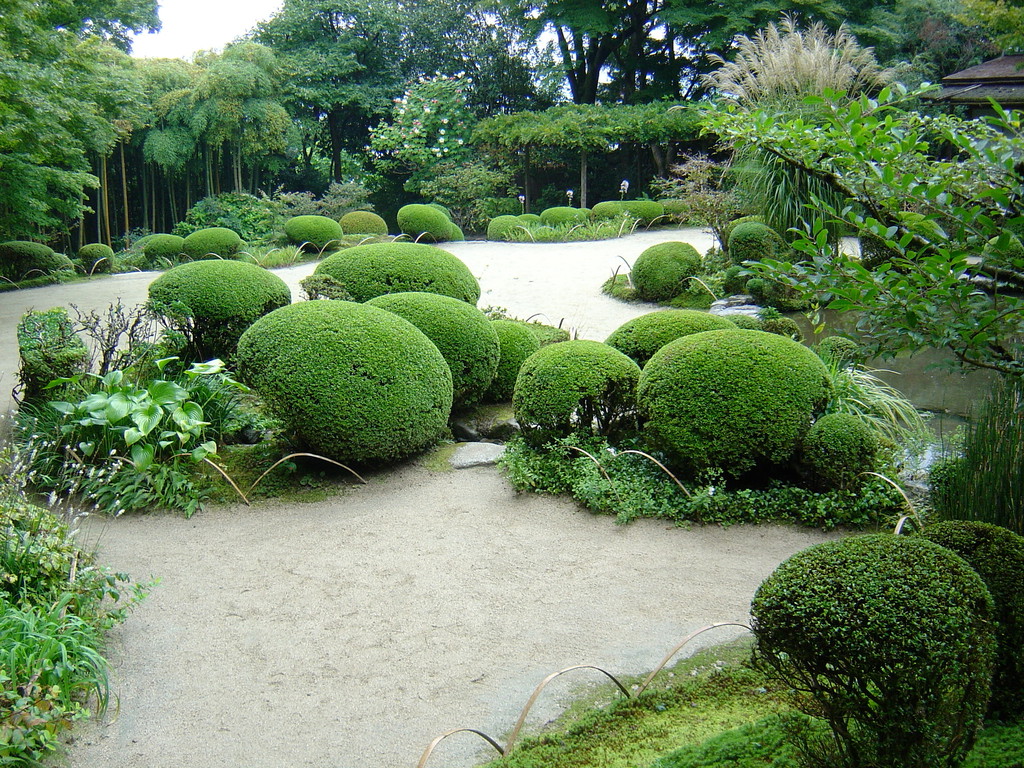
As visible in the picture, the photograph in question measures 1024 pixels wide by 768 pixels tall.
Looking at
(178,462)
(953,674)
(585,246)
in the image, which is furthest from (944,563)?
(585,246)

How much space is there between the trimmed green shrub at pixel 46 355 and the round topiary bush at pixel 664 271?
709 cm

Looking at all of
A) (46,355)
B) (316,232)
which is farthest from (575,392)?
(316,232)

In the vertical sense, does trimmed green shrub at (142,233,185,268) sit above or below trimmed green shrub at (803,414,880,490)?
above

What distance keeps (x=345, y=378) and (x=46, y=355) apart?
223cm

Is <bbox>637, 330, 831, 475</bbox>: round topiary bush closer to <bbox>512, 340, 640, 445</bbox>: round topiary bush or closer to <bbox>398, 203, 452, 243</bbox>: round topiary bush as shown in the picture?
<bbox>512, 340, 640, 445</bbox>: round topiary bush

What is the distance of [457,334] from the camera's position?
6281 millimetres

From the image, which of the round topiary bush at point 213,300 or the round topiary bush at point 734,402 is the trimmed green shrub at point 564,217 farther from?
the round topiary bush at point 734,402

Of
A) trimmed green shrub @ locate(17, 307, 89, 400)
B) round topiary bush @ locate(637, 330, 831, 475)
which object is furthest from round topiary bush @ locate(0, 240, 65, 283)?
round topiary bush @ locate(637, 330, 831, 475)

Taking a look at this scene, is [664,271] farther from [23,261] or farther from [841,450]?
[23,261]

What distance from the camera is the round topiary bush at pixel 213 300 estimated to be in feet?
22.6

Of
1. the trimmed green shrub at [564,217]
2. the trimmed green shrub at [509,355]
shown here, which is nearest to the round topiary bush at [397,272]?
the trimmed green shrub at [509,355]

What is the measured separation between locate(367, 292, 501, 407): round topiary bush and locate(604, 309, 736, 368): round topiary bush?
41.1 inches

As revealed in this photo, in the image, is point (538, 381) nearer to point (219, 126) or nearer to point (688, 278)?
point (688, 278)

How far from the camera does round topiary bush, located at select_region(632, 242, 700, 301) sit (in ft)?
34.8
